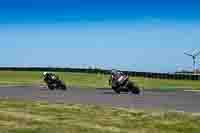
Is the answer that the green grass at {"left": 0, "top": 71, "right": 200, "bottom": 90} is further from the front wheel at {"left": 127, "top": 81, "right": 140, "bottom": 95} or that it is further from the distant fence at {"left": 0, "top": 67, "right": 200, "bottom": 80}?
the front wheel at {"left": 127, "top": 81, "right": 140, "bottom": 95}

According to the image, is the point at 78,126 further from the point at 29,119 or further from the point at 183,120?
the point at 183,120

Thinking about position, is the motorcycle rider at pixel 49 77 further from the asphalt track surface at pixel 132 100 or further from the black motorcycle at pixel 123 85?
the asphalt track surface at pixel 132 100

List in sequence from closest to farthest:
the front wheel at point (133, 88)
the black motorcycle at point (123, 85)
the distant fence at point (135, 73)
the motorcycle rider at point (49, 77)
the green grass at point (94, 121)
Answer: the green grass at point (94, 121), the front wheel at point (133, 88), the black motorcycle at point (123, 85), the motorcycle rider at point (49, 77), the distant fence at point (135, 73)

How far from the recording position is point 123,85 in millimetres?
37812

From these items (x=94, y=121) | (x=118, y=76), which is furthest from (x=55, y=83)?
(x=94, y=121)

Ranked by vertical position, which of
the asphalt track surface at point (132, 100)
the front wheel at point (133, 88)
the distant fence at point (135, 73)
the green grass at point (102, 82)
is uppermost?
the distant fence at point (135, 73)

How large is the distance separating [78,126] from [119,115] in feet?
12.3

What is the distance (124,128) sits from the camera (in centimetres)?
1605

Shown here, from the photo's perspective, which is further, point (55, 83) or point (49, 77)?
point (49, 77)

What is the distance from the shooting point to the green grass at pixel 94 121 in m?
15.7

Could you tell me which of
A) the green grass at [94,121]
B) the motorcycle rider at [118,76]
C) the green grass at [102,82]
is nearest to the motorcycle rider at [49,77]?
the motorcycle rider at [118,76]

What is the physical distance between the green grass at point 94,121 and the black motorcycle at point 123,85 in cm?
1500

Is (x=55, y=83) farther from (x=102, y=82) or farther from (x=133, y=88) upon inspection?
(x=102, y=82)

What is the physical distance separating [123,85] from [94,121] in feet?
65.9
